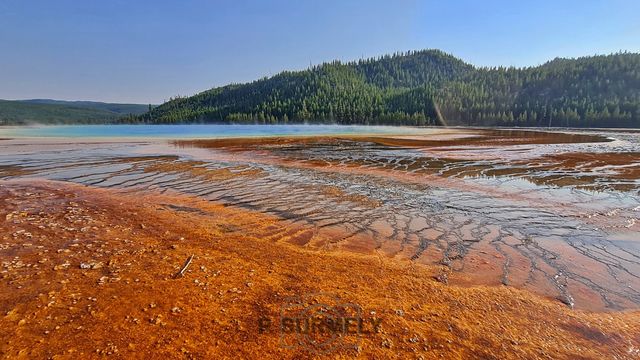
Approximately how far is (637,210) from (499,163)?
34.8 feet

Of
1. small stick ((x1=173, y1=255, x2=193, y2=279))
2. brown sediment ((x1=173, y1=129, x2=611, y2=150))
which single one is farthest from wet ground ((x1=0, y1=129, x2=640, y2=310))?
brown sediment ((x1=173, y1=129, x2=611, y2=150))

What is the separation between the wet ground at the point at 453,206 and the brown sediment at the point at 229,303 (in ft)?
2.08

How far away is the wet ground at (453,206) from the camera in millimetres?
6340

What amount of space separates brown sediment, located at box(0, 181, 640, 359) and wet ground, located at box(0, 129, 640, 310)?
2.08 ft

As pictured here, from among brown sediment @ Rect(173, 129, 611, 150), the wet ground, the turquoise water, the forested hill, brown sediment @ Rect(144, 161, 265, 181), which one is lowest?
the wet ground

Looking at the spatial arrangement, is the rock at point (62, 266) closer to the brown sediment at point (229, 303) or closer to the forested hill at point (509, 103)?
the brown sediment at point (229, 303)

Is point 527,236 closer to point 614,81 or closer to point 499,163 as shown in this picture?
point 499,163

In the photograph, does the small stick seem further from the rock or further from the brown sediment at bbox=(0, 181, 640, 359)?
the rock

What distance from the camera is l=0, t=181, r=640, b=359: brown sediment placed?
12.7ft

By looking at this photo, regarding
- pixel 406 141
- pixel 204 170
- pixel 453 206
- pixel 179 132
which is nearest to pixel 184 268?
pixel 453 206

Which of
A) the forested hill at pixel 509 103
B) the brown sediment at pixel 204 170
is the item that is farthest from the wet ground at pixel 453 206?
the forested hill at pixel 509 103

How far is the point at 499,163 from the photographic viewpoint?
68.5 ft

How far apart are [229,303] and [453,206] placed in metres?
8.18

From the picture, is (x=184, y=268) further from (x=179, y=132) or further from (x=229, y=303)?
(x=179, y=132)
